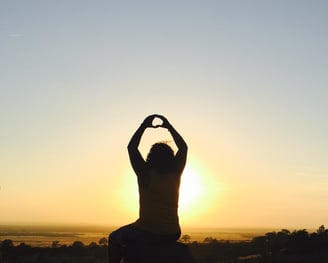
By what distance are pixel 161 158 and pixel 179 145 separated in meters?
0.45

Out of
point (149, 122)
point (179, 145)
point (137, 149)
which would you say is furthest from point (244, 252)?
point (137, 149)

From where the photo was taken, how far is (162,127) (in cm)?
777

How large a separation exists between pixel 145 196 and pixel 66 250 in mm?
26629

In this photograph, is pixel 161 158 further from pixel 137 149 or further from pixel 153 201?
pixel 153 201

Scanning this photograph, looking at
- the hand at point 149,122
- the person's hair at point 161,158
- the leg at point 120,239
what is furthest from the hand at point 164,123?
the leg at point 120,239

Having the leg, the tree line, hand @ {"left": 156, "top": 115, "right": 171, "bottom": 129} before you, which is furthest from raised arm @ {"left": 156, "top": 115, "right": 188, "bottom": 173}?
the tree line

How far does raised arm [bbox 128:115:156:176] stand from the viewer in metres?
7.26

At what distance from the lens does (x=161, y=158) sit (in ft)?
24.1

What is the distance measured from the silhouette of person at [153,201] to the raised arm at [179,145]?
7 cm

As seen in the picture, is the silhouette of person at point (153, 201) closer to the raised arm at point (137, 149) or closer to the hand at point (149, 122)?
the raised arm at point (137, 149)

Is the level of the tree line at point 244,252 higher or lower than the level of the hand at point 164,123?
lower

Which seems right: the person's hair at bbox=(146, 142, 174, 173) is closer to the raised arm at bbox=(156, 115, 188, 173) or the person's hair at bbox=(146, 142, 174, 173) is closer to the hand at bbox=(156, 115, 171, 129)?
the raised arm at bbox=(156, 115, 188, 173)

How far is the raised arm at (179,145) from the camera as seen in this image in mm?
7531

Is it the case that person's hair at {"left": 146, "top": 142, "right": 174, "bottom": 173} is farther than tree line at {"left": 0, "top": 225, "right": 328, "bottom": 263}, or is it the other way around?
tree line at {"left": 0, "top": 225, "right": 328, "bottom": 263}
